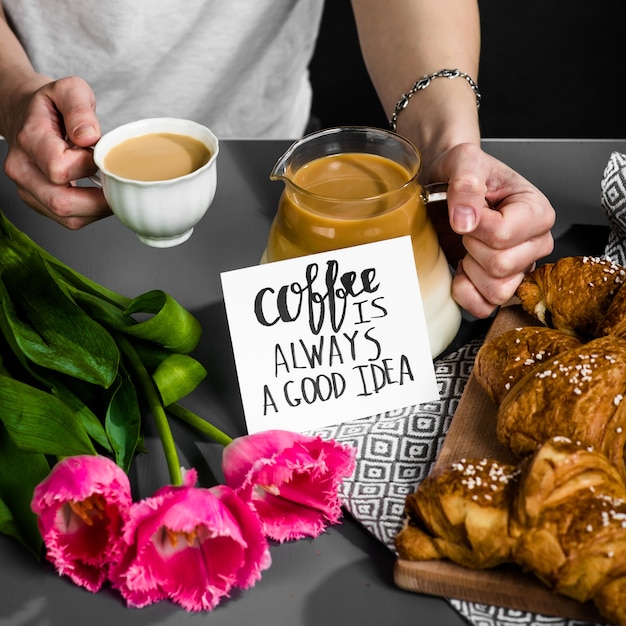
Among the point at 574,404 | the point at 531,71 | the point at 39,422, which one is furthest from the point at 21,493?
the point at 531,71

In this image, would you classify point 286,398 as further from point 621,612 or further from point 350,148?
point 621,612

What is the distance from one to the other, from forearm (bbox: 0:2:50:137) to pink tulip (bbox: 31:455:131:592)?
594 mm

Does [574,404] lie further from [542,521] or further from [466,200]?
[466,200]

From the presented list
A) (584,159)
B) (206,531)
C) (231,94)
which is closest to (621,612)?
(206,531)

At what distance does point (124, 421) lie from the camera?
92cm

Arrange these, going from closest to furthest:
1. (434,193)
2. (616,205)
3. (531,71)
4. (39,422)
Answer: (39,422)
(434,193)
(616,205)
(531,71)

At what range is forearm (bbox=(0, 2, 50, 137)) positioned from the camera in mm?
1202

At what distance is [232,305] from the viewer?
3.19 feet

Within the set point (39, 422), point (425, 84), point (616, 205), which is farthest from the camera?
point (425, 84)

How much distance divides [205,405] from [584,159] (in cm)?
77

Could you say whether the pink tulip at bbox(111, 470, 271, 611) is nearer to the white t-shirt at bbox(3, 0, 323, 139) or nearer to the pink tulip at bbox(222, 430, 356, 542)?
the pink tulip at bbox(222, 430, 356, 542)

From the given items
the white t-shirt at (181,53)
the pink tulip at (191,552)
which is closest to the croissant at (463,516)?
the pink tulip at (191,552)

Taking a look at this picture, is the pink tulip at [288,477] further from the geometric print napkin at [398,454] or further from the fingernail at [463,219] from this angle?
the fingernail at [463,219]

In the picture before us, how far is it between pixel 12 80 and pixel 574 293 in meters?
0.81
